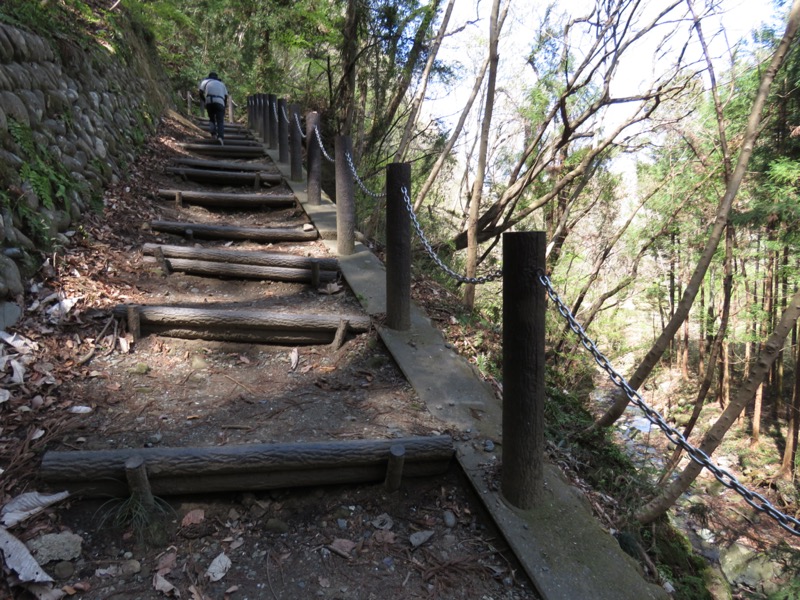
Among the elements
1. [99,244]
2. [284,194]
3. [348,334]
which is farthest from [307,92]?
[348,334]

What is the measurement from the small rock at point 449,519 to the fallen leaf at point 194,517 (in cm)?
96

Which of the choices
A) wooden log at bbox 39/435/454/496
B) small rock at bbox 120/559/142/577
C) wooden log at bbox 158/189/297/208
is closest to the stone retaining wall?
wooden log at bbox 158/189/297/208

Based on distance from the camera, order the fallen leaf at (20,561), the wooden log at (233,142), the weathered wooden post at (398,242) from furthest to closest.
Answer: the wooden log at (233,142)
the weathered wooden post at (398,242)
the fallen leaf at (20,561)

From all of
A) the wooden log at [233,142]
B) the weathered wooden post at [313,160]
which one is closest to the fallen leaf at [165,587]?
the weathered wooden post at [313,160]

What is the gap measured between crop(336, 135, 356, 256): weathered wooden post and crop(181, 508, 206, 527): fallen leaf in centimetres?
305

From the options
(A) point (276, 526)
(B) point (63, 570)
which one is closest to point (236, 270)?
(A) point (276, 526)

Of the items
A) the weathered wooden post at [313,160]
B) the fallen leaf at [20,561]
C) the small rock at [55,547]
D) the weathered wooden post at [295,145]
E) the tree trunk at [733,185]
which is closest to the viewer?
the fallen leaf at [20,561]

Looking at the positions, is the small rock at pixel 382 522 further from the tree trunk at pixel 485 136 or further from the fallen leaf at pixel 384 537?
the tree trunk at pixel 485 136

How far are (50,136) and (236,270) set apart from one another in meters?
1.99

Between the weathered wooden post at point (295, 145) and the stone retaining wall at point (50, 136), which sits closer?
the stone retaining wall at point (50, 136)

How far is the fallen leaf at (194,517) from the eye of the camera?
1.76m

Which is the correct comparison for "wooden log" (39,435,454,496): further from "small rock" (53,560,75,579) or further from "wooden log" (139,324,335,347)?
"wooden log" (139,324,335,347)

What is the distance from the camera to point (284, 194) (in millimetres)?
→ 6340

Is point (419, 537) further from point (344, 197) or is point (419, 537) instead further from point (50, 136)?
point (50, 136)
